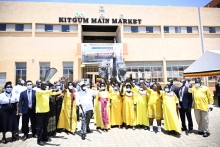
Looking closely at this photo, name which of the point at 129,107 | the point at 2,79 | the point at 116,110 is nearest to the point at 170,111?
the point at 129,107

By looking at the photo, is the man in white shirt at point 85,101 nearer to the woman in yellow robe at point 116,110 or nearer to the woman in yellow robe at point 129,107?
the woman in yellow robe at point 116,110

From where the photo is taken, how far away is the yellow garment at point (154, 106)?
18.2 ft

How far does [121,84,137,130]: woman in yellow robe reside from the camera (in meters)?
5.84

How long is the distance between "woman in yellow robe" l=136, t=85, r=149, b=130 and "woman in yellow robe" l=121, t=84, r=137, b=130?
0.17m

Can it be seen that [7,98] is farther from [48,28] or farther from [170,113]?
[48,28]

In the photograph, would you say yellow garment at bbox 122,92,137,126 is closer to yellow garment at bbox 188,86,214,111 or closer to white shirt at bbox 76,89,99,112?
white shirt at bbox 76,89,99,112

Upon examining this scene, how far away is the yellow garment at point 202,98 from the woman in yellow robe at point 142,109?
5.33 feet

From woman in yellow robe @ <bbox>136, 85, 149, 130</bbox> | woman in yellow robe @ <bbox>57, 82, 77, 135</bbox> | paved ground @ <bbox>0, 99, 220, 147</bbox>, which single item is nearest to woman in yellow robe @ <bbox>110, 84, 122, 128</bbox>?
paved ground @ <bbox>0, 99, 220, 147</bbox>

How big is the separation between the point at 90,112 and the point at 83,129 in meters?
0.60

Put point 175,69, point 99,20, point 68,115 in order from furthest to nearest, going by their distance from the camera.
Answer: point 175,69
point 99,20
point 68,115

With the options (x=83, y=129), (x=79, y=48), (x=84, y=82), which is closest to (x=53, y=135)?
(x=83, y=129)

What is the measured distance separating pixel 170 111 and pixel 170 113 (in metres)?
0.06

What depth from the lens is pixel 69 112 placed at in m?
5.56

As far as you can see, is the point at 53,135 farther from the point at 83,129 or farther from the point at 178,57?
the point at 178,57
